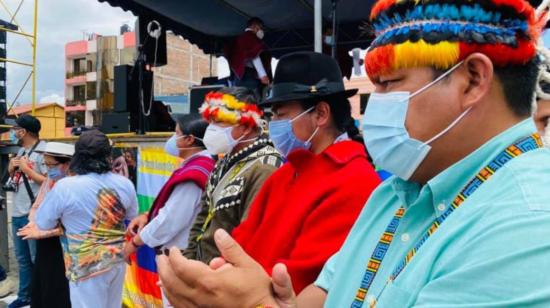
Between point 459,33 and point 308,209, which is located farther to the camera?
point 308,209

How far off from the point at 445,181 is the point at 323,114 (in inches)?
54.2

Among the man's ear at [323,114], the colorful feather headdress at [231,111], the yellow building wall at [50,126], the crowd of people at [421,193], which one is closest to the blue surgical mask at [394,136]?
the crowd of people at [421,193]

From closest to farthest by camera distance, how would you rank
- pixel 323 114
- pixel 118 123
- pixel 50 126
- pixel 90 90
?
pixel 323 114 < pixel 118 123 < pixel 50 126 < pixel 90 90

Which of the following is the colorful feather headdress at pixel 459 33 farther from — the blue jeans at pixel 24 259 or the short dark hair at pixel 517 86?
the blue jeans at pixel 24 259

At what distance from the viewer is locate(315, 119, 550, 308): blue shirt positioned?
745 mm

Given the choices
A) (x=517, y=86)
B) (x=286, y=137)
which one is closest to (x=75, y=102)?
(x=286, y=137)

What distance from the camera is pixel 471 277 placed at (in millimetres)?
779

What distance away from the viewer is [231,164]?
294 centimetres

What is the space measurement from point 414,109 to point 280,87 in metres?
1.36

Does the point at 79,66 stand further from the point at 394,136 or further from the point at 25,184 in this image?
the point at 394,136

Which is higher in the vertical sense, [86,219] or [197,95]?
[197,95]

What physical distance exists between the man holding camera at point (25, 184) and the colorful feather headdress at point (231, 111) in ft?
10.8

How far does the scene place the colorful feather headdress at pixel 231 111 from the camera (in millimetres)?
3221

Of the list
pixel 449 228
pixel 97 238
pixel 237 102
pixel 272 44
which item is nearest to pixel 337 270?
pixel 449 228
